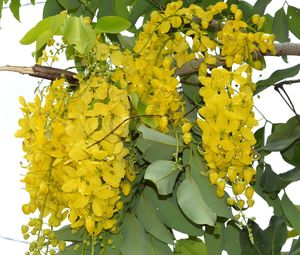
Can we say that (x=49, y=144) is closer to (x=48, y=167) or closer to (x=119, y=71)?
(x=48, y=167)

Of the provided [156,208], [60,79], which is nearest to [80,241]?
[156,208]

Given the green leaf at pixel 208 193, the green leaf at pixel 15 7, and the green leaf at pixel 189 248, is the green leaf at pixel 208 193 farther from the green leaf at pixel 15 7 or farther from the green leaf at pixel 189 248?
the green leaf at pixel 15 7

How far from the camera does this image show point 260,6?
4.27 ft

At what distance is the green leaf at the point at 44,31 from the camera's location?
38.9 inches

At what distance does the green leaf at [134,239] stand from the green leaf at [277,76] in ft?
→ 0.96

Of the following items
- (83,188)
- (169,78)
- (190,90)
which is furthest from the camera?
(190,90)

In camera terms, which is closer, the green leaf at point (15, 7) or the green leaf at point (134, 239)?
the green leaf at point (134, 239)

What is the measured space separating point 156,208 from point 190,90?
221 millimetres

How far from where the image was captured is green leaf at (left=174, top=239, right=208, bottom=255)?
108cm

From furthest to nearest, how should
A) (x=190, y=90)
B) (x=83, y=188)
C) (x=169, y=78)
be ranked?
(x=190, y=90)
(x=169, y=78)
(x=83, y=188)

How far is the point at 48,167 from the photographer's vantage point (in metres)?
1.02

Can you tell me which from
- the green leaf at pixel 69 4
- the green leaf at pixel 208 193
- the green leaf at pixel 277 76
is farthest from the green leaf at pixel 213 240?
the green leaf at pixel 69 4

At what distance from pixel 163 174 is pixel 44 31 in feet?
0.81

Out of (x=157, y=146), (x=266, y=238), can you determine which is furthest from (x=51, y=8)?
(x=266, y=238)
